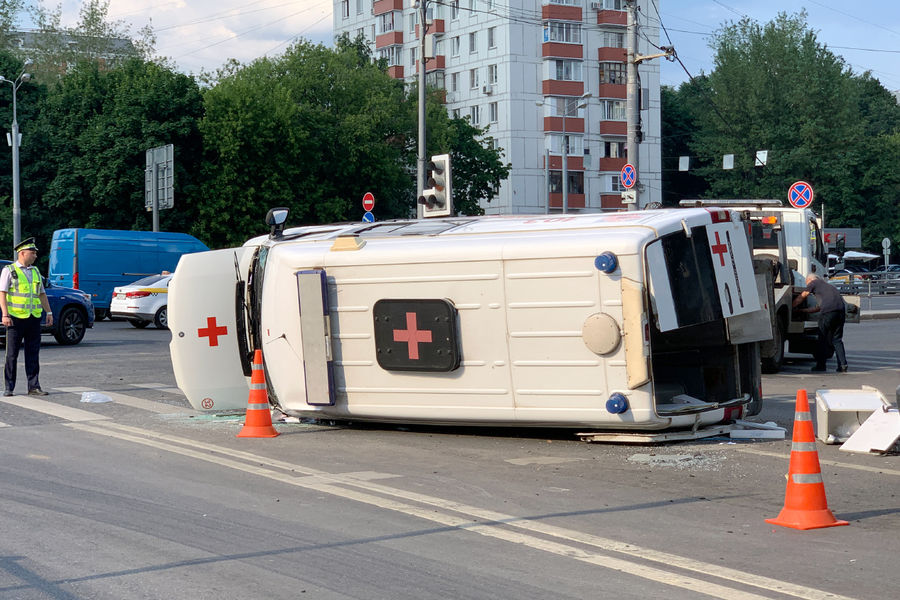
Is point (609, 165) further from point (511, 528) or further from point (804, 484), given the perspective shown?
point (511, 528)

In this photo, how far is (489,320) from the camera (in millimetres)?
10211

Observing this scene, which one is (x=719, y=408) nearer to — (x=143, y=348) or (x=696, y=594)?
(x=696, y=594)

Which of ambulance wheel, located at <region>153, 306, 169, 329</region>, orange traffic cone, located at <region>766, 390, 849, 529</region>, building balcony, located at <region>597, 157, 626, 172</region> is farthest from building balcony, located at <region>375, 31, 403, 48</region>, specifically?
orange traffic cone, located at <region>766, 390, 849, 529</region>

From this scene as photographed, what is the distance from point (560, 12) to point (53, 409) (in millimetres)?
62471

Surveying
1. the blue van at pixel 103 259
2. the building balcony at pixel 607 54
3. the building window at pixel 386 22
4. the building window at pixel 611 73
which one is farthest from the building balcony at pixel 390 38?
the blue van at pixel 103 259

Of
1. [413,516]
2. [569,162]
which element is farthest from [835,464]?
[569,162]

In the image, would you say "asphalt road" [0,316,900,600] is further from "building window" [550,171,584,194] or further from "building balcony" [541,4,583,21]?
"building balcony" [541,4,583,21]

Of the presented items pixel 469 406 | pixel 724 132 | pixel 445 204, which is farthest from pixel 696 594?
pixel 724 132

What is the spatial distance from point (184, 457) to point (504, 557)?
164 inches

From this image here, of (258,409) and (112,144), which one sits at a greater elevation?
(112,144)

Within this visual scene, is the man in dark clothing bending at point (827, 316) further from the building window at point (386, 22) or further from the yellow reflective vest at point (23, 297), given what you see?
the building window at point (386, 22)

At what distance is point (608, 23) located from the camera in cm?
7319

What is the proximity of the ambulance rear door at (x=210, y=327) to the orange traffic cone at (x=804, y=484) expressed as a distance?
6333 millimetres

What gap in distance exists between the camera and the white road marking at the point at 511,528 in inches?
221
